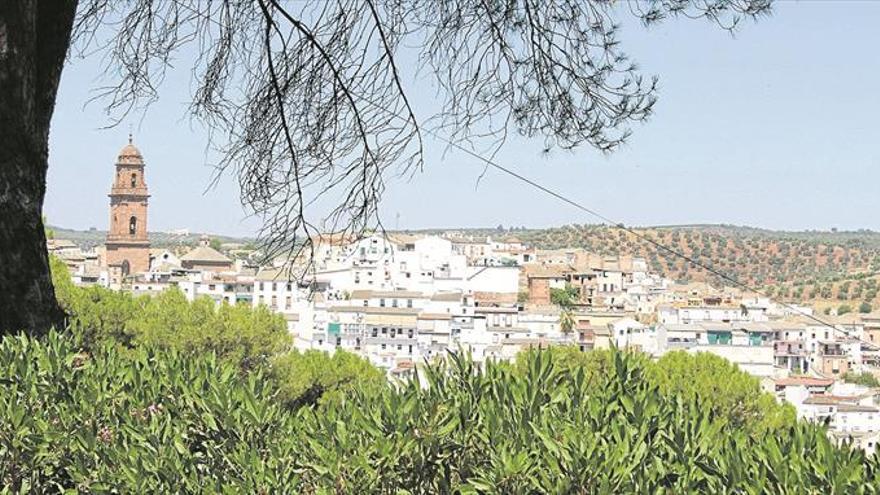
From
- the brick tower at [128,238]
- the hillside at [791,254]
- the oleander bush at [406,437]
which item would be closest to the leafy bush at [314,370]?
the hillside at [791,254]

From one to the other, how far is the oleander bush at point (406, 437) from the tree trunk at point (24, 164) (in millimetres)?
581

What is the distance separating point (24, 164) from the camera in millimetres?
2357

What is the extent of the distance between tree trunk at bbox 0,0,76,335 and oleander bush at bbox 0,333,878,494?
58 centimetres

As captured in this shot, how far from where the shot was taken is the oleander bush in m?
1.17

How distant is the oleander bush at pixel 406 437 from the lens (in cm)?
117

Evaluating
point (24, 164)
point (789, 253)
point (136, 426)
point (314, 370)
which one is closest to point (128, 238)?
point (789, 253)

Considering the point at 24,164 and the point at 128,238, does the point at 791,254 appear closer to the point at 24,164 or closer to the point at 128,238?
the point at 128,238

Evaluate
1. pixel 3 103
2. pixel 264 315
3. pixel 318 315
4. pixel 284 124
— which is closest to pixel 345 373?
pixel 264 315

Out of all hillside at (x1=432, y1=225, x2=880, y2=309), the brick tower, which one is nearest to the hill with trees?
hillside at (x1=432, y1=225, x2=880, y2=309)

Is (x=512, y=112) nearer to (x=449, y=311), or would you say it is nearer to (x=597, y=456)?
(x=597, y=456)

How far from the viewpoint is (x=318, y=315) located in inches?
1131

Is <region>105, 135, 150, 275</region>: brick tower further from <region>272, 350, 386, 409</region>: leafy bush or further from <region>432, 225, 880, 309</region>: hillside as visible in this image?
<region>272, 350, 386, 409</region>: leafy bush

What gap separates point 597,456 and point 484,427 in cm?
20

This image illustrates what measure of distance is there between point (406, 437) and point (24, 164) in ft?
4.65
